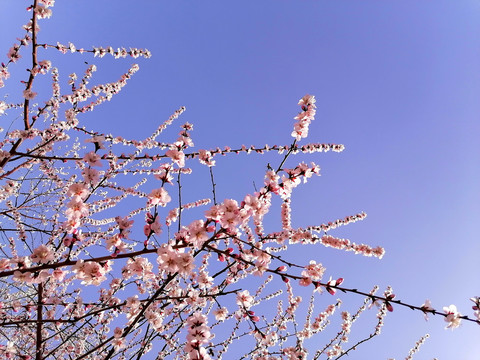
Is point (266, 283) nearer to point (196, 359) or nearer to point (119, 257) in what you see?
point (196, 359)

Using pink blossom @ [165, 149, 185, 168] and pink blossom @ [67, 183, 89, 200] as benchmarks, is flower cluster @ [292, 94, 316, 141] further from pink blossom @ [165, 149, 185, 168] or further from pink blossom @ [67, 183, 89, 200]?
pink blossom @ [67, 183, 89, 200]

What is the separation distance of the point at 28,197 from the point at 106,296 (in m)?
2.41

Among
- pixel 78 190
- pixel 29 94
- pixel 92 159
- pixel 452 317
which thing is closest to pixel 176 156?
pixel 92 159

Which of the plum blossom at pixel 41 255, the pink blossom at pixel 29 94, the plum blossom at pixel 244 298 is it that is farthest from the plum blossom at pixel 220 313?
the pink blossom at pixel 29 94

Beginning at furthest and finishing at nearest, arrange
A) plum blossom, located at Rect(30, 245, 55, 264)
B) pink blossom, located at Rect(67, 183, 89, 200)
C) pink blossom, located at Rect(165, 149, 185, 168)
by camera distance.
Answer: pink blossom, located at Rect(165, 149, 185, 168) < pink blossom, located at Rect(67, 183, 89, 200) < plum blossom, located at Rect(30, 245, 55, 264)

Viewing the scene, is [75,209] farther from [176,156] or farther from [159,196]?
[176,156]

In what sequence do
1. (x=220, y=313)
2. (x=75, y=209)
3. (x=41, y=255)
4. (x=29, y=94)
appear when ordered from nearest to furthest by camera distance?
(x=41, y=255) < (x=75, y=209) < (x=220, y=313) < (x=29, y=94)

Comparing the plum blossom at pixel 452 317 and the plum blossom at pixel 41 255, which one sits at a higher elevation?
the plum blossom at pixel 41 255

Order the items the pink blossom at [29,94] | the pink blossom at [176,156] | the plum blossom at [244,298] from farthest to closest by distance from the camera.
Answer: the pink blossom at [29,94], the plum blossom at [244,298], the pink blossom at [176,156]

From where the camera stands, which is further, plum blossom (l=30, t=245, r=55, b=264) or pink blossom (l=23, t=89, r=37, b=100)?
pink blossom (l=23, t=89, r=37, b=100)

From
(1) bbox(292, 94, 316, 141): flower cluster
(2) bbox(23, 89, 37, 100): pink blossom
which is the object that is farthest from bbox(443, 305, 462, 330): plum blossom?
(2) bbox(23, 89, 37, 100): pink blossom

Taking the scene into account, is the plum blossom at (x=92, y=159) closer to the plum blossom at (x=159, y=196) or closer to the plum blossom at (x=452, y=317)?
the plum blossom at (x=159, y=196)

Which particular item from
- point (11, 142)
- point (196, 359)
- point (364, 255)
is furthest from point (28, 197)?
point (364, 255)

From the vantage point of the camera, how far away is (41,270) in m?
2.64
